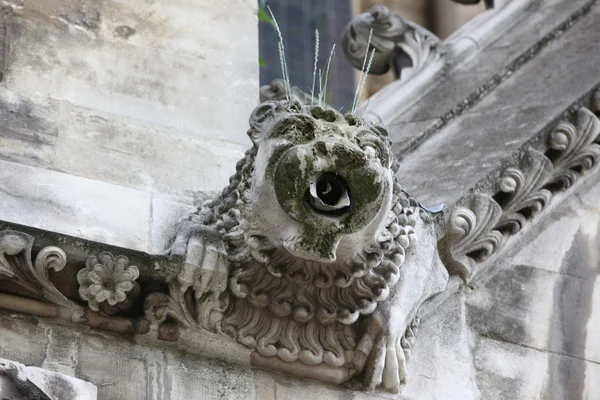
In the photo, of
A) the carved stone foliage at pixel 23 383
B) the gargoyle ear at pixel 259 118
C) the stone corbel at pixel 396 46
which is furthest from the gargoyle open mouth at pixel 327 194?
the stone corbel at pixel 396 46

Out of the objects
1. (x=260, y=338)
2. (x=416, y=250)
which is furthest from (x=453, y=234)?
(x=260, y=338)

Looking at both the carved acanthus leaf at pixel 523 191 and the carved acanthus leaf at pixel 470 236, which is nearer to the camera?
the carved acanthus leaf at pixel 470 236

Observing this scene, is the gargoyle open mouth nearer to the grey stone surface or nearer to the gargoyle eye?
the gargoyle eye

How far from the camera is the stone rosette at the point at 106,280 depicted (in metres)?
7.50

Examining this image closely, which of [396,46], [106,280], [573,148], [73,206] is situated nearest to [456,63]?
[396,46]

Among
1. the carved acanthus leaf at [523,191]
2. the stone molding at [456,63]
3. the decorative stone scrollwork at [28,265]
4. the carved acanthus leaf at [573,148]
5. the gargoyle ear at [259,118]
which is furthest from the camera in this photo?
the stone molding at [456,63]

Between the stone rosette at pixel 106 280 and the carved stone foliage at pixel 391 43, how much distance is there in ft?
8.20

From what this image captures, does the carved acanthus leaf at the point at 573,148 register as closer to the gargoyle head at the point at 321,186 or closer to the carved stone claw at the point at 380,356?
the carved stone claw at the point at 380,356

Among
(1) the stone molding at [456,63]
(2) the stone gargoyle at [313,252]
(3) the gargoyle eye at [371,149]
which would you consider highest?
(1) the stone molding at [456,63]

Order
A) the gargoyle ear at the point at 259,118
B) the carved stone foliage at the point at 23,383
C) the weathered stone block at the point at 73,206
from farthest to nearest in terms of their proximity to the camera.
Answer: the weathered stone block at the point at 73,206, the gargoyle ear at the point at 259,118, the carved stone foliage at the point at 23,383

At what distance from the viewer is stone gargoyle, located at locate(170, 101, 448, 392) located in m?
7.31

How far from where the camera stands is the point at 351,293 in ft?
25.1

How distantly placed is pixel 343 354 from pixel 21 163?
118 centimetres

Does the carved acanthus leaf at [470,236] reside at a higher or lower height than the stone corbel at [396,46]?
lower
